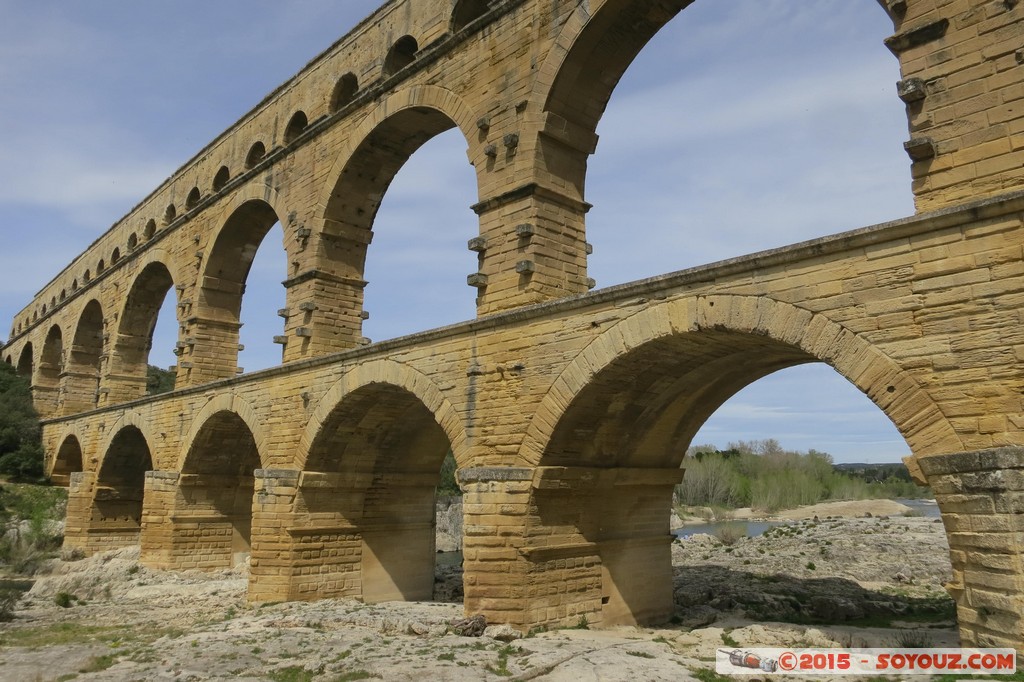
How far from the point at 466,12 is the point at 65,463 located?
21384 millimetres

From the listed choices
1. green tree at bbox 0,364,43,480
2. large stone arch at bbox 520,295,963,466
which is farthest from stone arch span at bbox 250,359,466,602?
green tree at bbox 0,364,43,480

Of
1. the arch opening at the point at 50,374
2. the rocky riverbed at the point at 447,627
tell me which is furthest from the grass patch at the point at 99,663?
the arch opening at the point at 50,374

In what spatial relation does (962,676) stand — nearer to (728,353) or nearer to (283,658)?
(728,353)

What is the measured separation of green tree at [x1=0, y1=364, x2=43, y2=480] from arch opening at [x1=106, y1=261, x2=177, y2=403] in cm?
602

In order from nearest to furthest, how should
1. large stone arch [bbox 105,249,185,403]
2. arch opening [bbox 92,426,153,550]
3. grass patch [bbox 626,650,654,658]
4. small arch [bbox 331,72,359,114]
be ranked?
grass patch [bbox 626,650,654,658]
small arch [bbox 331,72,359,114]
arch opening [bbox 92,426,153,550]
large stone arch [bbox 105,249,185,403]

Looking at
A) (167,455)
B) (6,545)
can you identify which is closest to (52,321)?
(6,545)

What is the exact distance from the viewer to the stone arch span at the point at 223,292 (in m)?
16.7

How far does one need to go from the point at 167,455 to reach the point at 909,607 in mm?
13970

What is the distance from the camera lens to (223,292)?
17438 mm

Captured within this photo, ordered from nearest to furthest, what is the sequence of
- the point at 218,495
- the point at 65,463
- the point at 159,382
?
the point at 218,495
the point at 65,463
the point at 159,382

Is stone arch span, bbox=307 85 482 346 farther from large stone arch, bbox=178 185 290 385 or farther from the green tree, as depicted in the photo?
the green tree

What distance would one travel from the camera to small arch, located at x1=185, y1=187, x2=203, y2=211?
19.4m

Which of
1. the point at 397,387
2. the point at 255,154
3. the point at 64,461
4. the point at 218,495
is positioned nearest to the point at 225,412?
the point at 218,495

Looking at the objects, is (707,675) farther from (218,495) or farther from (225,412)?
(218,495)
